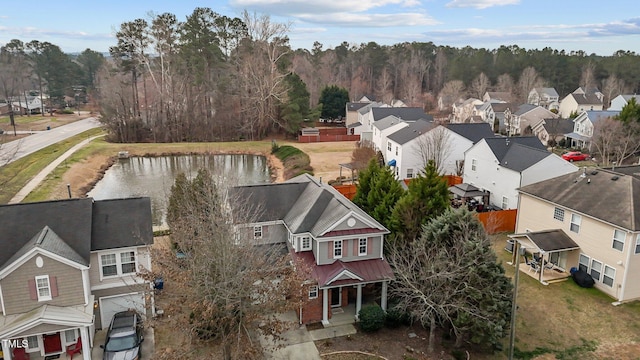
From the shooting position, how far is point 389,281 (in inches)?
759

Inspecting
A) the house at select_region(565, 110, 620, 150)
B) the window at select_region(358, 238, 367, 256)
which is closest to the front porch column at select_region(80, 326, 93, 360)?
the window at select_region(358, 238, 367, 256)

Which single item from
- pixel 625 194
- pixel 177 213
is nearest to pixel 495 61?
pixel 625 194

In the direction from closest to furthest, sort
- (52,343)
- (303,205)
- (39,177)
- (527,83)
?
1. (52,343)
2. (303,205)
3. (39,177)
4. (527,83)

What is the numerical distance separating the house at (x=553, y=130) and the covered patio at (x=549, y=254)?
139 feet

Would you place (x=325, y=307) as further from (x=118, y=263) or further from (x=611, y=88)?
(x=611, y=88)

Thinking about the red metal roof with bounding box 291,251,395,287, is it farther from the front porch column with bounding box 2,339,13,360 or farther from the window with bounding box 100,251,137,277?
the front porch column with bounding box 2,339,13,360

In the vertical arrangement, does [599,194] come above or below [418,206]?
above

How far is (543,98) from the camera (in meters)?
91.3

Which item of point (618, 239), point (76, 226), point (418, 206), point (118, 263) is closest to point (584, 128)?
point (618, 239)

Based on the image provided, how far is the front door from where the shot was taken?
20188 mm

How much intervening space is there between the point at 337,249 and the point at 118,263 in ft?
30.9

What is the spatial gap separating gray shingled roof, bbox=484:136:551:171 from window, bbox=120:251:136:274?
26.4 meters

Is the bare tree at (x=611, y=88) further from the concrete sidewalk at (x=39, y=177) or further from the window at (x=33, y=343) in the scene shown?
the window at (x=33, y=343)

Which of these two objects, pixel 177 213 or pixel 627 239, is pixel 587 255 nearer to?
pixel 627 239
